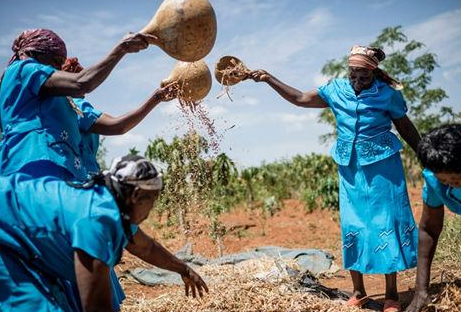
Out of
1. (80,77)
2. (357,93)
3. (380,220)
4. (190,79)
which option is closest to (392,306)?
(380,220)

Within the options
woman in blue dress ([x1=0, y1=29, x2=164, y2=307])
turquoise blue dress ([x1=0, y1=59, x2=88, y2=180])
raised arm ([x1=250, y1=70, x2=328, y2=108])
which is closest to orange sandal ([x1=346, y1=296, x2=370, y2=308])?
raised arm ([x1=250, y1=70, x2=328, y2=108])

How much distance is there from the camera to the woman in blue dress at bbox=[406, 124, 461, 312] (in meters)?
2.49

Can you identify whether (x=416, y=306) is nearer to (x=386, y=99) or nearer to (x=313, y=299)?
(x=313, y=299)

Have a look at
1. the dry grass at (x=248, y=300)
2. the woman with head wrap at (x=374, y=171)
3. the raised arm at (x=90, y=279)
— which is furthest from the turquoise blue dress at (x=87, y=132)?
the woman with head wrap at (x=374, y=171)

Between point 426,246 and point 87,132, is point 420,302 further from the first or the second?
point 87,132

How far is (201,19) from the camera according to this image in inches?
132

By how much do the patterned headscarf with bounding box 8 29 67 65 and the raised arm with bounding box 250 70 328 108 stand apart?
182 cm

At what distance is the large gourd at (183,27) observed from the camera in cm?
324

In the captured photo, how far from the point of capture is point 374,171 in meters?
3.87

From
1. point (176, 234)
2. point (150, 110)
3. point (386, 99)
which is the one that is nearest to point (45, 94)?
point (150, 110)

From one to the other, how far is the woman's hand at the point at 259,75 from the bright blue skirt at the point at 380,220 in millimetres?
997

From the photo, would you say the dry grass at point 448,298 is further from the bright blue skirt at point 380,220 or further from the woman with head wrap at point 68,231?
the woman with head wrap at point 68,231

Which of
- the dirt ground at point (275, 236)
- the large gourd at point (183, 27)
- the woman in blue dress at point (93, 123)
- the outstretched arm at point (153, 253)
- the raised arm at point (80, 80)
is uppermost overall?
the large gourd at point (183, 27)

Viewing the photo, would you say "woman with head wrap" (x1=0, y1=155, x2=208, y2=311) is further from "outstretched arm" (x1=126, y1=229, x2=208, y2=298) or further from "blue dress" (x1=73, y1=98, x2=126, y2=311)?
"blue dress" (x1=73, y1=98, x2=126, y2=311)
